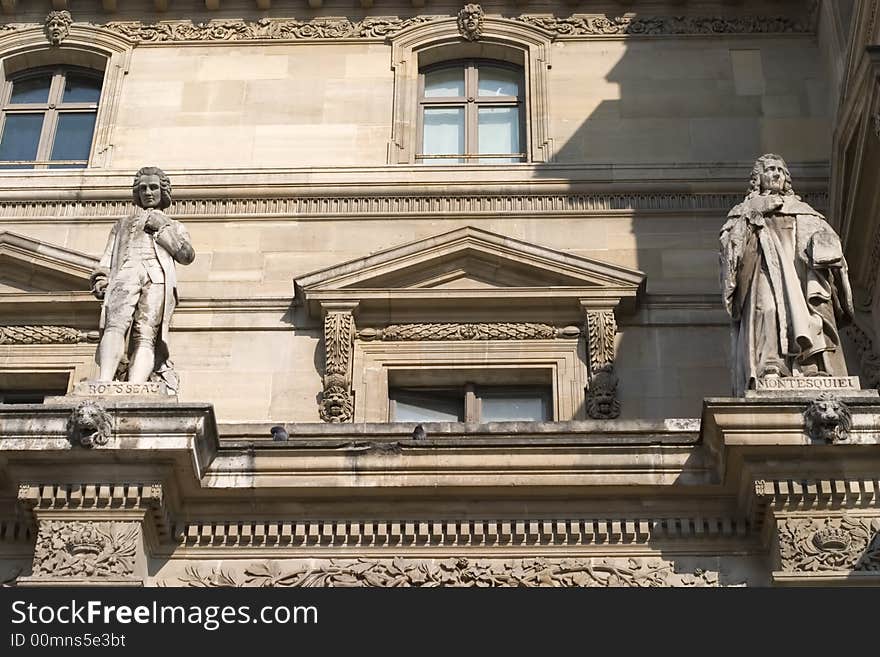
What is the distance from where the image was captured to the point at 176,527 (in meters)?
14.6

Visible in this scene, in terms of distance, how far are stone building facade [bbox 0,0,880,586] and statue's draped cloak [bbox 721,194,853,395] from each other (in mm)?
626

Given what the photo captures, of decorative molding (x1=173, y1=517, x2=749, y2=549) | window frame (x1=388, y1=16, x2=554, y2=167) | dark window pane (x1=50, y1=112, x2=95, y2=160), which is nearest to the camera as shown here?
decorative molding (x1=173, y1=517, x2=749, y2=549)

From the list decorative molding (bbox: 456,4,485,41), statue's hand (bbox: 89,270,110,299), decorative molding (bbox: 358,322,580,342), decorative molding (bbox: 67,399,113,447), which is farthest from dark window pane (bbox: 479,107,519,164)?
decorative molding (bbox: 67,399,113,447)

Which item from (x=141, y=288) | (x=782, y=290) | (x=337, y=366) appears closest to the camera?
(x=782, y=290)

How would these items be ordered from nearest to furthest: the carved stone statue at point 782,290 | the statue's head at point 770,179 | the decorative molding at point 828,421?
the decorative molding at point 828,421 < the carved stone statue at point 782,290 < the statue's head at point 770,179

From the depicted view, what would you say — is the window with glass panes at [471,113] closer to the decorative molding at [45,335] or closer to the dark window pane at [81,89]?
the dark window pane at [81,89]

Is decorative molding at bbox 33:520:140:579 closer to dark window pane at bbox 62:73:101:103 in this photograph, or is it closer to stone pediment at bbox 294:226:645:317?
stone pediment at bbox 294:226:645:317

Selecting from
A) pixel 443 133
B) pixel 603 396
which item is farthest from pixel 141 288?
pixel 443 133

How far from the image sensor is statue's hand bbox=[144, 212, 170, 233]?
15945mm

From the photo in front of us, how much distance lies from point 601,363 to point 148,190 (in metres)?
5.23

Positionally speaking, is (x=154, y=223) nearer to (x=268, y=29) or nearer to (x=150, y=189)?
(x=150, y=189)

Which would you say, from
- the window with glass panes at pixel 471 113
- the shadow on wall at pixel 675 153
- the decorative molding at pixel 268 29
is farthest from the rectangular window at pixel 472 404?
the decorative molding at pixel 268 29

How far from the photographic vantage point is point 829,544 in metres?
13.8

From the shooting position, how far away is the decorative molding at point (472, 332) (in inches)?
731
